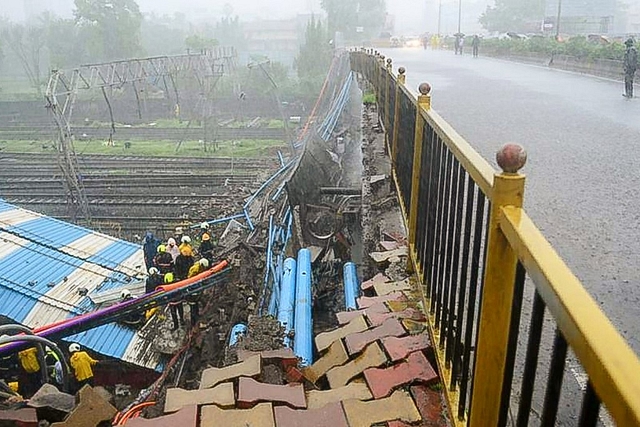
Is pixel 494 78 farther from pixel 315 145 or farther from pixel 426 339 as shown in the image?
pixel 426 339

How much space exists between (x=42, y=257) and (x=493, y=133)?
9585 millimetres

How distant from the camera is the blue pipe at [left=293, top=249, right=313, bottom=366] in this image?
5.27 m

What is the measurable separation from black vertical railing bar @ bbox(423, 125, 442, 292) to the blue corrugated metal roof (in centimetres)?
756

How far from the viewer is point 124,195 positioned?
2028 centimetres

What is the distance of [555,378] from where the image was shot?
117 centimetres

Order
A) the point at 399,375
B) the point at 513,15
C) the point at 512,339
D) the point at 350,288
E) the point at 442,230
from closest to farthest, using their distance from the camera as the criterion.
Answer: the point at 512,339
the point at 442,230
the point at 399,375
the point at 350,288
the point at 513,15

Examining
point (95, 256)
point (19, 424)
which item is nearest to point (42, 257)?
point (95, 256)

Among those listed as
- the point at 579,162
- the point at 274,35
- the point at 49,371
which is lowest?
the point at 49,371

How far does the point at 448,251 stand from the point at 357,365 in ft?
2.84

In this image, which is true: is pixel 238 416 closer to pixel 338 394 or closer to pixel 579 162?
pixel 338 394

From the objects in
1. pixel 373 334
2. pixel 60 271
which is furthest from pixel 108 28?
pixel 373 334

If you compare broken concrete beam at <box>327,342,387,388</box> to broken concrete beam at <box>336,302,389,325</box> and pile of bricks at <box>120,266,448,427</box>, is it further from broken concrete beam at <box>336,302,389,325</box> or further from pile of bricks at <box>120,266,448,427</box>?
broken concrete beam at <box>336,302,389,325</box>

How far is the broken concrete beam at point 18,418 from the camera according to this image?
4.83 meters

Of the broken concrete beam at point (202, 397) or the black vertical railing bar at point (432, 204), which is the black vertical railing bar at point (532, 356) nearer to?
the black vertical railing bar at point (432, 204)
